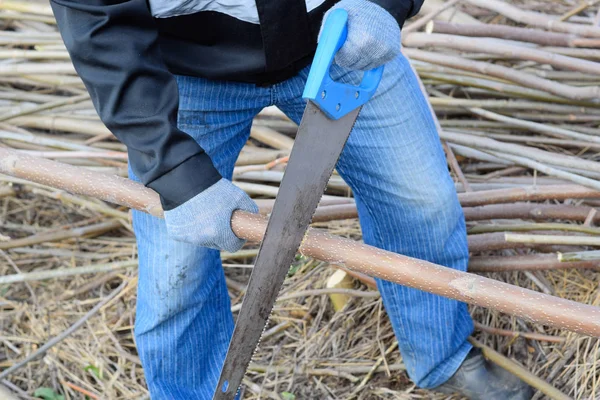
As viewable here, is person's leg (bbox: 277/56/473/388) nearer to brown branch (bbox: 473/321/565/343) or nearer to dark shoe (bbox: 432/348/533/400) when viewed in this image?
dark shoe (bbox: 432/348/533/400)

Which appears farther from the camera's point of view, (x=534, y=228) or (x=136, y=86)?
(x=534, y=228)

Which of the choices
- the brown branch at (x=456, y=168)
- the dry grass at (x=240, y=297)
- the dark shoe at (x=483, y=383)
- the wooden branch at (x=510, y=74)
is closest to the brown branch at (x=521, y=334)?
the dry grass at (x=240, y=297)

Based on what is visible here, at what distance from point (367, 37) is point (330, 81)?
0.45 ft

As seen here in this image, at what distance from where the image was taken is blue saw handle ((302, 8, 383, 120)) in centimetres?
142

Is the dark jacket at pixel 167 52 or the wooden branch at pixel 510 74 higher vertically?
the dark jacket at pixel 167 52

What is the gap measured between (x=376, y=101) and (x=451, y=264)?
547 millimetres

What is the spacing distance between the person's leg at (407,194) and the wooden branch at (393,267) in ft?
1.30

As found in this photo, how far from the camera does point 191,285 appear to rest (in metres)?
1.96

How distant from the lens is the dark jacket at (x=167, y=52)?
5.10 ft

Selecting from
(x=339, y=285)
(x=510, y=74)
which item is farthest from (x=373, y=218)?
(x=510, y=74)

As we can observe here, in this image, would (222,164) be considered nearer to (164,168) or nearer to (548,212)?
(164,168)

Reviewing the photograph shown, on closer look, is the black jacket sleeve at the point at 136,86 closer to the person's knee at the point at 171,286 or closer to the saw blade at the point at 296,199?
the saw blade at the point at 296,199

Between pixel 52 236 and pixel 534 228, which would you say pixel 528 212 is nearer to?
pixel 534 228

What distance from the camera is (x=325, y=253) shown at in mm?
1556
